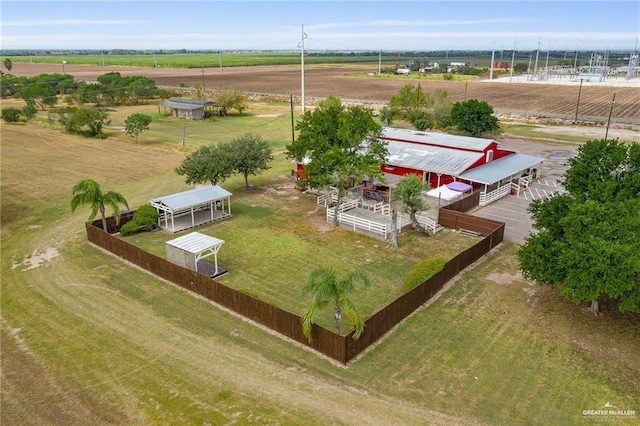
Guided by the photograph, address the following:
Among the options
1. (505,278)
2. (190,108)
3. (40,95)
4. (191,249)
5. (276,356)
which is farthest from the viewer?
(40,95)

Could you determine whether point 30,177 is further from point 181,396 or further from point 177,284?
point 181,396

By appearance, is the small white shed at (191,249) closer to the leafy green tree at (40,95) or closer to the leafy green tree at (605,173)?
the leafy green tree at (605,173)

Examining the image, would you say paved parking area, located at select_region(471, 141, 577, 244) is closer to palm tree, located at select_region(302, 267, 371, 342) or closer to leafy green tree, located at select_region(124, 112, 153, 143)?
palm tree, located at select_region(302, 267, 371, 342)

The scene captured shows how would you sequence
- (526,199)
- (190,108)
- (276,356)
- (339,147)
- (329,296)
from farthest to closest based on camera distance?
(190,108) < (526,199) < (339,147) < (276,356) < (329,296)

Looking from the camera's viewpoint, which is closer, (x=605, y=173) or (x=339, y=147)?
(x=605, y=173)

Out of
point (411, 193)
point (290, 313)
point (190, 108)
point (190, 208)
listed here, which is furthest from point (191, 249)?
point (190, 108)

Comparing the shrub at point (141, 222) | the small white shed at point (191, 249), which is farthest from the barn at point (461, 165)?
the small white shed at point (191, 249)

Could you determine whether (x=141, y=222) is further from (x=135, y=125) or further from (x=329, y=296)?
(x=135, y=125)
